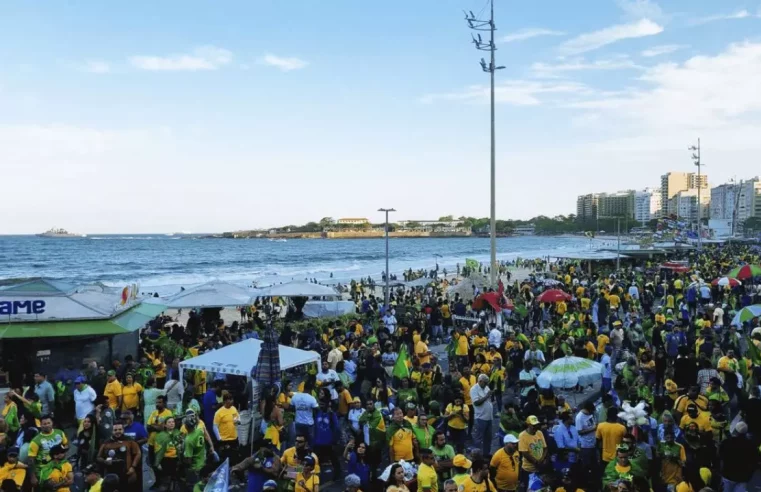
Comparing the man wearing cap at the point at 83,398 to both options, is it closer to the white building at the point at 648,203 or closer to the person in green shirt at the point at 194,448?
the person in green shirt at the point at 194,448

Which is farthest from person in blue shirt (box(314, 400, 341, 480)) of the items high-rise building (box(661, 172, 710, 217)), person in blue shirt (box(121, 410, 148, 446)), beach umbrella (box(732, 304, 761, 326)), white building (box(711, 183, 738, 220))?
high-rise building (box(661, 172, 710, 217))

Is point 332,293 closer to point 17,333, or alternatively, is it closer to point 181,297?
point 181,297

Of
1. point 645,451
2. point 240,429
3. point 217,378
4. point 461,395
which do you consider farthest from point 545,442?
point 217,378

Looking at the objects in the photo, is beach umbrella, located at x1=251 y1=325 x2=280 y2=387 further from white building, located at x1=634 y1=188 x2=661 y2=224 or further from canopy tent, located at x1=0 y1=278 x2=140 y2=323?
white building, located at x1=634 y1=188 x2=661 y2=224

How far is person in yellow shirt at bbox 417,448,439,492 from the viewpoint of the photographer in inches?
249

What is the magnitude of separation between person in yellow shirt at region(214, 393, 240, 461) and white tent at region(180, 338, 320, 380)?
1.67 m

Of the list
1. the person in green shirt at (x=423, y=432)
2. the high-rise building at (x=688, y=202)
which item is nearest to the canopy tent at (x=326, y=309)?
the person in green shirt at (x=423, y=432)

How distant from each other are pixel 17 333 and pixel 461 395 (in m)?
8.91

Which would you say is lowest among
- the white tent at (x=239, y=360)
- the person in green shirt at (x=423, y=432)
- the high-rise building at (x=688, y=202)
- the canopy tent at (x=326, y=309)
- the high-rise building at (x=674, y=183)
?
the canopy tent at (x=326, y=309)

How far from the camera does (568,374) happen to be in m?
9.51

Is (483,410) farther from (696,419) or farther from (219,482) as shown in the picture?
(219,482)

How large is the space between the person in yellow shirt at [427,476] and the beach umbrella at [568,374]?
366 cm

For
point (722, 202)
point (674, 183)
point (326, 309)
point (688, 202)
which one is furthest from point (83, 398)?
point (674, 183)

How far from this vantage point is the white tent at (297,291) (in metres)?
20.7
